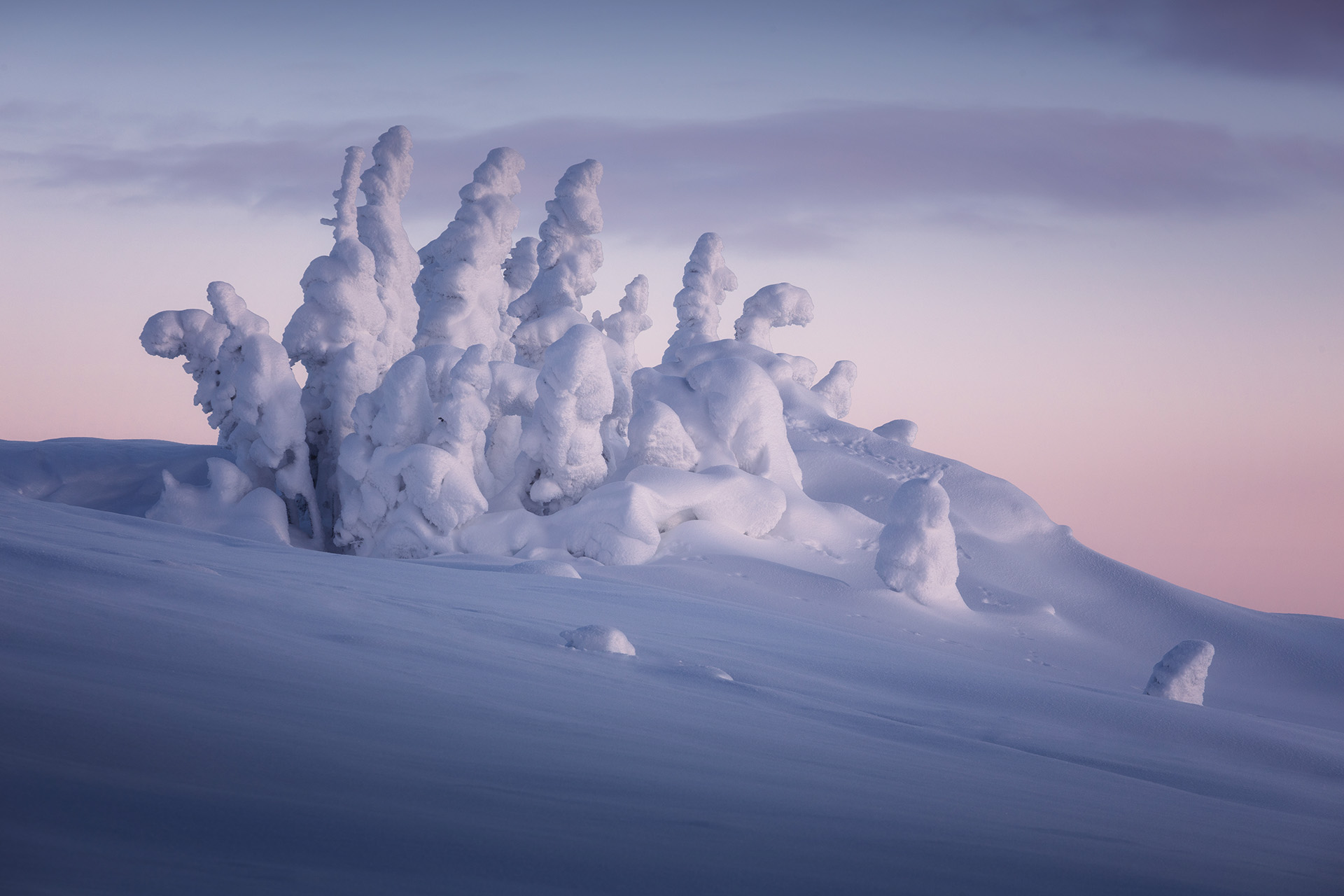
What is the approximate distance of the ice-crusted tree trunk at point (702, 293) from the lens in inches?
962

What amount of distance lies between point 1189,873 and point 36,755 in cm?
267

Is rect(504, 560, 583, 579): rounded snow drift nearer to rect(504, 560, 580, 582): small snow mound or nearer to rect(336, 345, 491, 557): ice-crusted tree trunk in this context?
rect(504, 560, 580, 582): small snow mound

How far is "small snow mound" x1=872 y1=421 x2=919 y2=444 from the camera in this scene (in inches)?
874

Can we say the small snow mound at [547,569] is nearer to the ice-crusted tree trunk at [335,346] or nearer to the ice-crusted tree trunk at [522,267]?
the ice-crusted tree trunk at [335,346]

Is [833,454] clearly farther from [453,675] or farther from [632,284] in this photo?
[453,675]

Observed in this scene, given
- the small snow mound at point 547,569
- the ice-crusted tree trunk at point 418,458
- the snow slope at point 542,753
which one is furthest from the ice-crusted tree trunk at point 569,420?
the snow slope at point 542,753

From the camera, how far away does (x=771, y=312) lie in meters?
23.9

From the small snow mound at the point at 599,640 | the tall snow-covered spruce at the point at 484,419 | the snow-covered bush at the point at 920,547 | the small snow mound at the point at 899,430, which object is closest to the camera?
the small snow mound at the point at 599,640

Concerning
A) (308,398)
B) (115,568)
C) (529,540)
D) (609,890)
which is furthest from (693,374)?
(609,890)

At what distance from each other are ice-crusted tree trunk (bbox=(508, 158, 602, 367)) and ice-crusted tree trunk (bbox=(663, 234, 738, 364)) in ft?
23.3

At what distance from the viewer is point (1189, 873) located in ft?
8.30

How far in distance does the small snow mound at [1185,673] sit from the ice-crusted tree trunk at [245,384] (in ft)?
42.0

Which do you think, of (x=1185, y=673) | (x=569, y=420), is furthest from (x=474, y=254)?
(x=1185, y=673)

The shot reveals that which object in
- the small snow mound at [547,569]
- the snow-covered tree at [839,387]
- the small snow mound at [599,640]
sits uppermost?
the snow-covered tree at [839,387]
